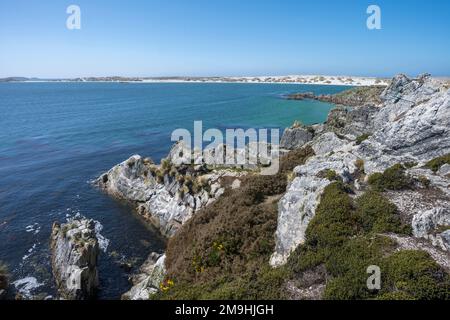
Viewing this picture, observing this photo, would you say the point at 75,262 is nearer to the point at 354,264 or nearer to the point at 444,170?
the point at 354,264

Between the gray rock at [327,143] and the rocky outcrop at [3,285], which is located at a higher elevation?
the gray rock at [327,143]

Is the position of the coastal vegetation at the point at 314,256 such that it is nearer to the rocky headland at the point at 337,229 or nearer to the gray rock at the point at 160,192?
the rocky headland at the point at 337,229

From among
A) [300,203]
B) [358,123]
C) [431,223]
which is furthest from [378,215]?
[358,123]

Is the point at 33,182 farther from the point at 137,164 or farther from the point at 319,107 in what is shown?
the point at 319,107

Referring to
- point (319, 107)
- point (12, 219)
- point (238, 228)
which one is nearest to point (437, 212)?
point (238, 228)

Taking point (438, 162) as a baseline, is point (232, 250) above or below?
below

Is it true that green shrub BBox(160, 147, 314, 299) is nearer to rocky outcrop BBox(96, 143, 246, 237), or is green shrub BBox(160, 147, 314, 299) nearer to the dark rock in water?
rocky outcrop BBox(96, 143, 246, 237)

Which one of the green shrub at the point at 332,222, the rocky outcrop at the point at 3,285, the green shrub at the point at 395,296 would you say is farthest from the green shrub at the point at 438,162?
the rocky outcrop at the point at 3,285
